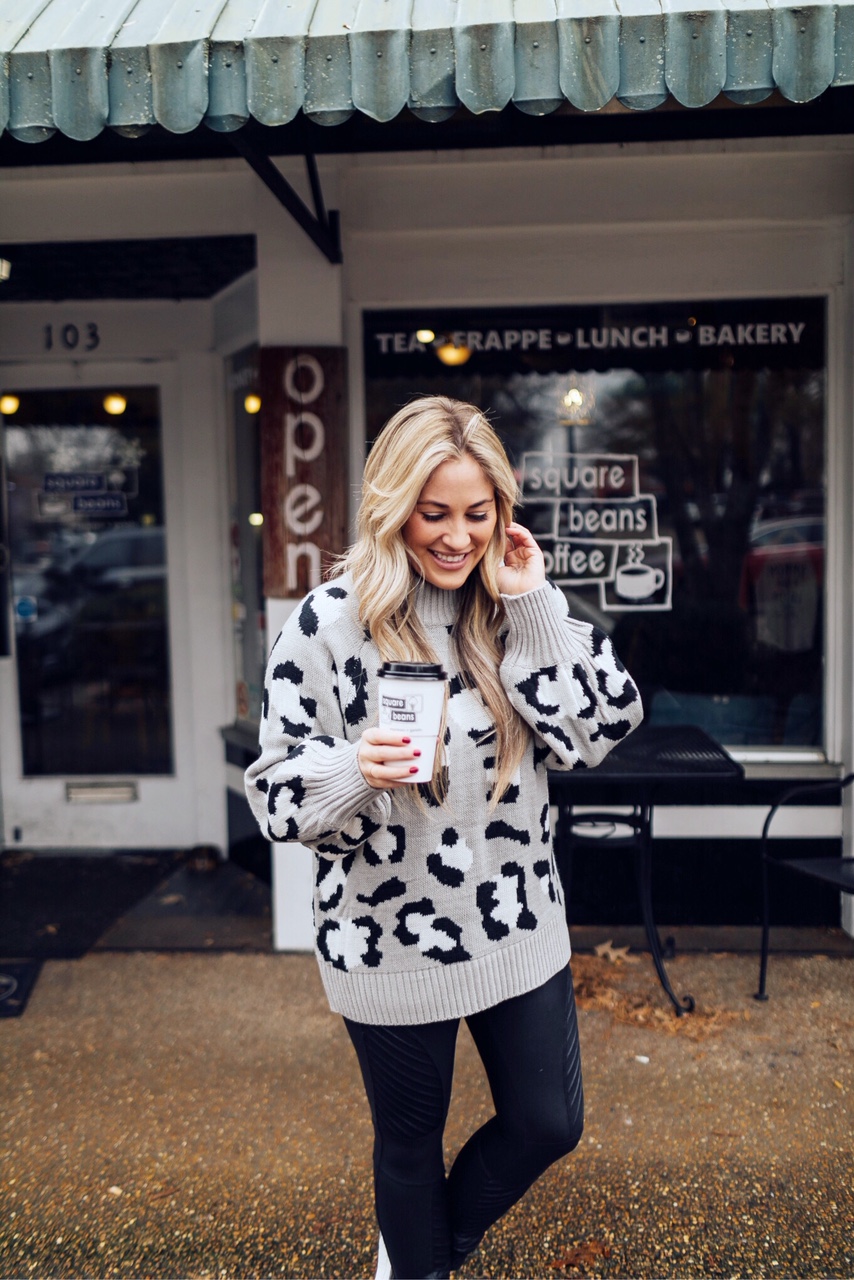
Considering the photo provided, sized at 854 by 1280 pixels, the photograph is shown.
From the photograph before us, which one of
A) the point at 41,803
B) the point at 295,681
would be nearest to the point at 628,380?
the point at 295,681

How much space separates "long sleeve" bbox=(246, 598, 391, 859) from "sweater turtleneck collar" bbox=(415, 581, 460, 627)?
8.2 inches

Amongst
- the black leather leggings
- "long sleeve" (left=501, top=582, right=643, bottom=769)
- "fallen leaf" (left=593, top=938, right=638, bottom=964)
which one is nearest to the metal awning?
"long sleeve" (left=501, top=582, right=643, bottom=769)

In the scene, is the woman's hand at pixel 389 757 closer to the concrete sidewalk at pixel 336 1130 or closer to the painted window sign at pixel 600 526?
the concrete sidewalk at pixel 336 1130

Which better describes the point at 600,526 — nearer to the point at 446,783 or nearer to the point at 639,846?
the point at 639,846

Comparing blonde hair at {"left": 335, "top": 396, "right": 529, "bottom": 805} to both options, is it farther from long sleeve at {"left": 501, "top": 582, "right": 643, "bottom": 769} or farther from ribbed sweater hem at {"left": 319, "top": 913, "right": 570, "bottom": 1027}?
ribbed sweater hem at {"left": 319, "top": 913, "right": 570, "bottom": 1027}

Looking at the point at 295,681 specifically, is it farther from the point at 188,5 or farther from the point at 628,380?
the point at 628,380

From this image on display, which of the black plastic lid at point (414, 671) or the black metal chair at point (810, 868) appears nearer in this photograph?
the black plastic lid at point (414, 671)

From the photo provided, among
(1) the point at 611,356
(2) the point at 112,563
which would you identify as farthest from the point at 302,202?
(2) the point at 112,563

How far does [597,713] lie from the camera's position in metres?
2.06

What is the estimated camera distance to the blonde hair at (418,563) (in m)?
1.97

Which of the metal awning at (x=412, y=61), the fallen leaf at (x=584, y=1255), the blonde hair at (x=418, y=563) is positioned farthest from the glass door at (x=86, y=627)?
the blonde hair at (x=418, y=563)

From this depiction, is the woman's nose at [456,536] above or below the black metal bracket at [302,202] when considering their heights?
below

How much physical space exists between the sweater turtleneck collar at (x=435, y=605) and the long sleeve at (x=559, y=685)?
12 cm

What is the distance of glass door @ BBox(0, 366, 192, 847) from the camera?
223 inches
